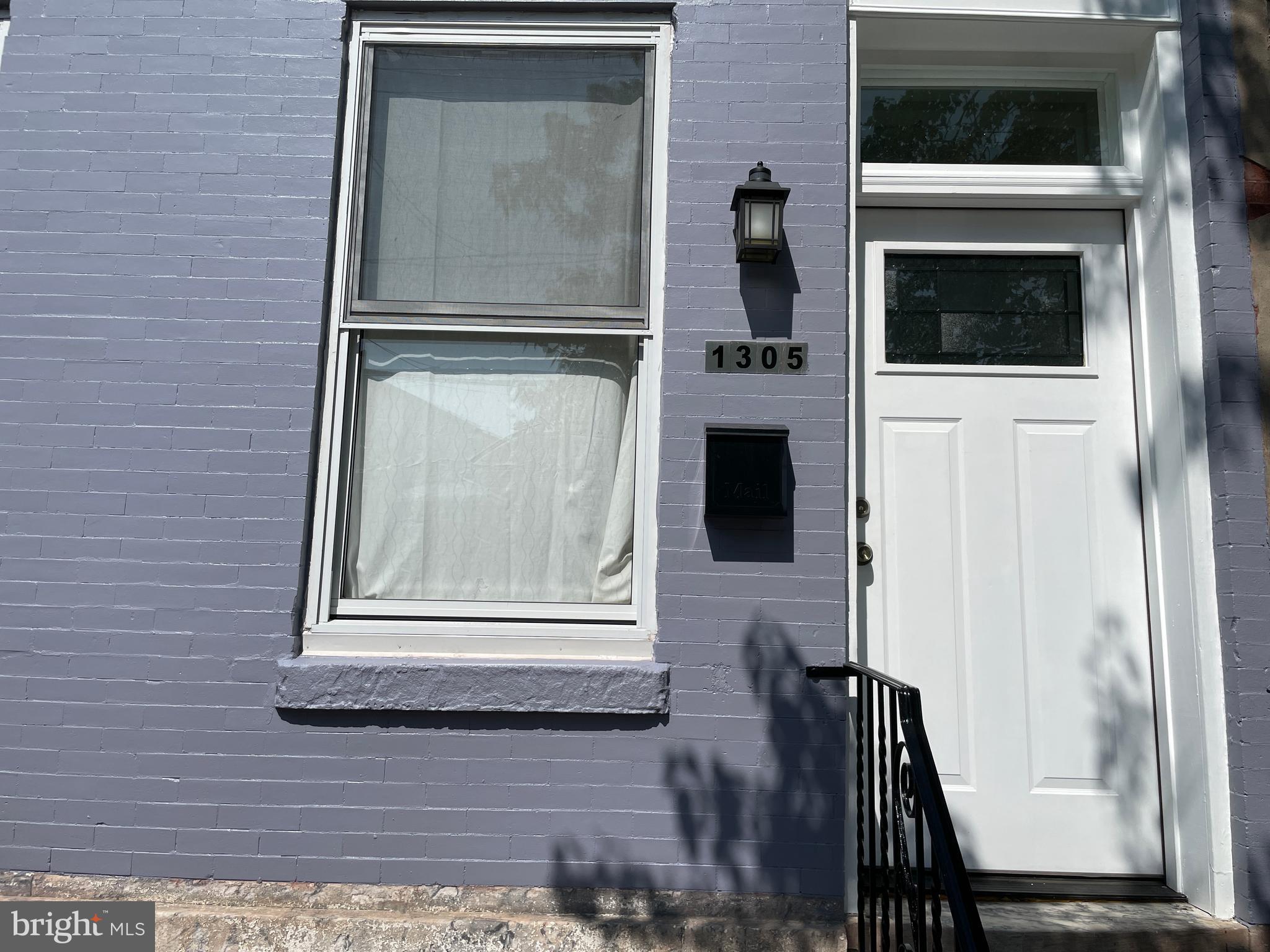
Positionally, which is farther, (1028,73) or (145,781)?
(1028,73)

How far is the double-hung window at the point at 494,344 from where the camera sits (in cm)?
306

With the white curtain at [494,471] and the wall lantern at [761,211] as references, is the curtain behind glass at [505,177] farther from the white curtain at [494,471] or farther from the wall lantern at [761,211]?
the wall lantern at [761,211]

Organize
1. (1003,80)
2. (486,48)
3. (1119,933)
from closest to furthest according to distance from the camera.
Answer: (1119,933) < (486,48) < (1003,80)

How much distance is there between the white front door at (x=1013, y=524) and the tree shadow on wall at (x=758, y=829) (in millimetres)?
481

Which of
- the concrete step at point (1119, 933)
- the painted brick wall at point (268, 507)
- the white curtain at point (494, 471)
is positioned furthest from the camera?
the white curtain at point (494, 471)

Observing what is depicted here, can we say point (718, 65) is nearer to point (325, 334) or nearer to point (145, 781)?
point (325, 334)

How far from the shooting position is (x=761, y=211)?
2.99 m

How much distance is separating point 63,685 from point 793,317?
112 inches

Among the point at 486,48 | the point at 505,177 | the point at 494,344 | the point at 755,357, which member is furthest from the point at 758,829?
the point at 486,48

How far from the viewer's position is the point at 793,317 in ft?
10.1

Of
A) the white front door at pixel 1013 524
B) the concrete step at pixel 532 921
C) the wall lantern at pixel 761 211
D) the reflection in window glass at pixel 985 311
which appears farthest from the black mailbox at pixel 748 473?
the concrete step at pixel 532 921

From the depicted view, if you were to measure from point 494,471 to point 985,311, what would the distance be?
6.73 feet

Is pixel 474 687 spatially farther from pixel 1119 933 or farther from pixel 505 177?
pixel 1119 933

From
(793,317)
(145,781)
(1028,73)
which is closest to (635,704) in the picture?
(793,317)
